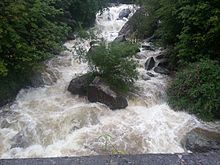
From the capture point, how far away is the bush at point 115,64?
7.77 meters

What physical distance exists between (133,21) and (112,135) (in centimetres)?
914

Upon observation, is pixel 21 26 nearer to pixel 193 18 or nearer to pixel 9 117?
pixel 9 117

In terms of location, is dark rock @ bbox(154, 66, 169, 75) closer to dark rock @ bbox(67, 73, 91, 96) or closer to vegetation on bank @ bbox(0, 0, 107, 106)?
dark rock @ bbox(67, 73, 91, 96)

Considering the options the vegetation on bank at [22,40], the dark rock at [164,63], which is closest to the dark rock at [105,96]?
the vegetation on bank at [22,40]

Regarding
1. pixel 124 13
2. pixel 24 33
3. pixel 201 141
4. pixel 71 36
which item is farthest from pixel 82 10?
pixel 201 141

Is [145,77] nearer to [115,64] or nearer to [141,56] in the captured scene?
[115,64]

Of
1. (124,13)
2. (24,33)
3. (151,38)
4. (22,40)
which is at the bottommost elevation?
(151,38)

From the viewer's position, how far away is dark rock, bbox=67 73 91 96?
793 centimetres

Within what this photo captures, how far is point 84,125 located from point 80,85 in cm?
167

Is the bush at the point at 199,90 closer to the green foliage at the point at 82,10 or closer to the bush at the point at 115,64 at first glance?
the bush at the point at 115,64

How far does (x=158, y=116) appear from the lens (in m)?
7.12

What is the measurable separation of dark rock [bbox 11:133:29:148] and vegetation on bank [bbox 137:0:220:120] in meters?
3.68

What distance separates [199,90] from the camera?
7.19 meters

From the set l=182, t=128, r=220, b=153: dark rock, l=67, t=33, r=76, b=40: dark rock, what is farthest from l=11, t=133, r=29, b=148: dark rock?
l=67, t=33, r=76, b=40: dark rock
